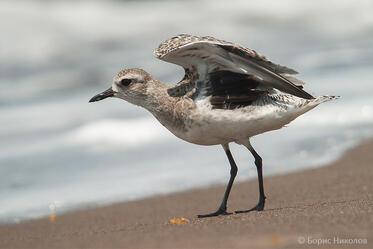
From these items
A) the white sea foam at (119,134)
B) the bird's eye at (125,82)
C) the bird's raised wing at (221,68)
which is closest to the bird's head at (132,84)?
the bird's eye at (125,82)

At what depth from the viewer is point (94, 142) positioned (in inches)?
423

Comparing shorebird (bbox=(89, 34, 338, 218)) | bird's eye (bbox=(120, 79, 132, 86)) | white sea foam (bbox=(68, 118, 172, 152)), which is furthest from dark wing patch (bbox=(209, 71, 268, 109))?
white sea foam (bbox=(68, 118, 172, 152))

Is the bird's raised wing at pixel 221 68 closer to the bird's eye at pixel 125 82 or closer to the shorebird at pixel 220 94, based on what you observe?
the shorebird at pixel 220 94

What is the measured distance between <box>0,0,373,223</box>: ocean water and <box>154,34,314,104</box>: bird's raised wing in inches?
86.3

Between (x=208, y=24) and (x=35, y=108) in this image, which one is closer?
(x=35, y=108)

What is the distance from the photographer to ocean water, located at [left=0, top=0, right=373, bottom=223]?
28.8 feet

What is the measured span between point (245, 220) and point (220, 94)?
1.32 m

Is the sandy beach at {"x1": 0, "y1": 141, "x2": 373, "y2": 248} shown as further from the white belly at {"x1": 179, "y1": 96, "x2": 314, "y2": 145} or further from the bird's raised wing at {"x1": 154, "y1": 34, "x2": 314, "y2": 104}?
the bird's raised wing at {"x1": 154, "y1": 34, "x2": 314, "y2": 104}

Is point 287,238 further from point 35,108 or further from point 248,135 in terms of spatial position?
Answer: point 35,108

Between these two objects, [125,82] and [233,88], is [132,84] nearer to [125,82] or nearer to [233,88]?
[125,82]

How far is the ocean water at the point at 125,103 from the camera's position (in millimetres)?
8789

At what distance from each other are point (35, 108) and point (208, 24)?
10.3 meters

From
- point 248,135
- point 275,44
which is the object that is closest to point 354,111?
point 248,135

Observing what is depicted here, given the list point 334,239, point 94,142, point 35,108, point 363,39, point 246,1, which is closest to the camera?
point 334,239
